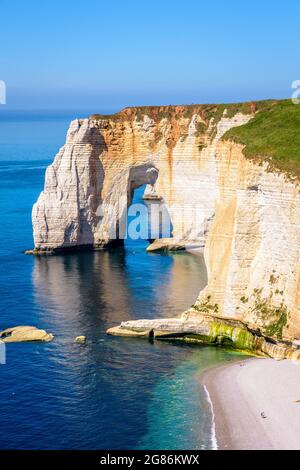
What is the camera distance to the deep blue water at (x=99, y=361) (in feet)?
129

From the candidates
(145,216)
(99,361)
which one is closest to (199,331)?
(99,361)

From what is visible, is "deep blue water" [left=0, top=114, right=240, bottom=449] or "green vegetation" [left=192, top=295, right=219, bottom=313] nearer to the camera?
"deep blue water" [left=0, top=114, right=240, bottom=449]

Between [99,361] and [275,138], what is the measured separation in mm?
18374

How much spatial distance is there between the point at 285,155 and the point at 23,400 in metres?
21.4

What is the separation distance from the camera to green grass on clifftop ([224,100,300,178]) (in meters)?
49.5

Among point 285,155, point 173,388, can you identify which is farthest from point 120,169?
point 173,388

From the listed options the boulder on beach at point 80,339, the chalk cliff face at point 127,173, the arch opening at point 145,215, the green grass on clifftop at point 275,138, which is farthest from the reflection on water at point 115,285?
the green grass on clifftop at point 275,138

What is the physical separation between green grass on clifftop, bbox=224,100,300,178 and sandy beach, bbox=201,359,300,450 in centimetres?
1156

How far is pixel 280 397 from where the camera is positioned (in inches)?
1660

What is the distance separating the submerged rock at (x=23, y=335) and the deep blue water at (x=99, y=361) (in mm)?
857

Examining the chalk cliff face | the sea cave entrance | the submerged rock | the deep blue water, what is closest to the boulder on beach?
the deep blue water

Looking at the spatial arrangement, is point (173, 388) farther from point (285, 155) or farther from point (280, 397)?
point (285, 155)

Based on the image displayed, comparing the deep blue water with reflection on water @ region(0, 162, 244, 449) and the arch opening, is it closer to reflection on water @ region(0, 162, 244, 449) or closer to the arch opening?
reflection on water @ region(0, 162, 244, 449)

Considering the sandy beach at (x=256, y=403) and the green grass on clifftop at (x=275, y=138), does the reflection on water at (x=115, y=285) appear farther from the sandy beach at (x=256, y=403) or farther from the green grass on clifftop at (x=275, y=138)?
the green grass on clifftop at (x=275, y=138)
